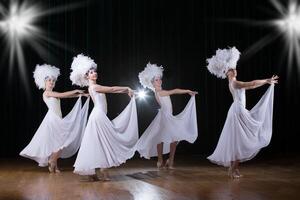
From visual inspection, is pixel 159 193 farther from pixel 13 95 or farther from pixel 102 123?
pixel 13 95

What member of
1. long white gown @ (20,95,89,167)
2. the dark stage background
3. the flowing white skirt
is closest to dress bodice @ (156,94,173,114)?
long white gown @ (20,95,89,167)

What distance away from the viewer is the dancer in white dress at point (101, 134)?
20.4 ft

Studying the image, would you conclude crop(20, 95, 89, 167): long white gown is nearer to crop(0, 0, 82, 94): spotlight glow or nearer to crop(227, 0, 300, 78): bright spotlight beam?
crop(0, 0, 82, 94): spotlight glow

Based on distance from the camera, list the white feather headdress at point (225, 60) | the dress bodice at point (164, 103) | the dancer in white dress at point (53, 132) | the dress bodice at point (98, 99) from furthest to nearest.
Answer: the dress bodice at point (164, 103), the dancer in white dress at point (53, 132), the white feather headdress at point (225, 60), the dress bodice at point (98, 99)

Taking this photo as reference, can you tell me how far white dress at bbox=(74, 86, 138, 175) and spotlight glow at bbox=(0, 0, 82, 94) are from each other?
4.05m

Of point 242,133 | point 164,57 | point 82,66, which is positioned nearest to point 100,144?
point 82,66

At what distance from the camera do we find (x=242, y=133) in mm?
6438

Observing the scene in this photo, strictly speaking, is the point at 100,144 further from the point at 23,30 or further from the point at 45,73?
the point at 23,30

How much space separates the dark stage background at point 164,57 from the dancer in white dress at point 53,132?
2206 millimetres

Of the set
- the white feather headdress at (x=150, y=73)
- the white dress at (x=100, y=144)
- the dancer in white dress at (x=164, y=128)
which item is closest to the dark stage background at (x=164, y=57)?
the white feather headdress at (x=150, y=73)

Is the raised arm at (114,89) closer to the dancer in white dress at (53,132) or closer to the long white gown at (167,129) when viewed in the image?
the dancer in white dress at (53,132)

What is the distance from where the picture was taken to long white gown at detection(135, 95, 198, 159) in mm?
7840

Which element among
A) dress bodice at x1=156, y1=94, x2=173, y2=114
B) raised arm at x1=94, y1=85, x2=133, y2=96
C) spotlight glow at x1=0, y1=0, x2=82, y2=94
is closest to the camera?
raised arm at x1=94, y1=85, x2=133, y2=96

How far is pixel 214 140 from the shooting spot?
10562 millimetres
